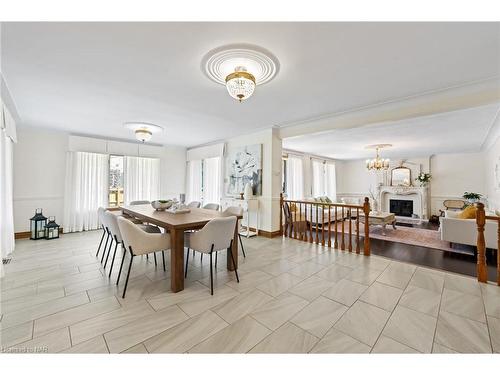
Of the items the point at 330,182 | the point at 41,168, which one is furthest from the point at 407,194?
A: the point at 41,168

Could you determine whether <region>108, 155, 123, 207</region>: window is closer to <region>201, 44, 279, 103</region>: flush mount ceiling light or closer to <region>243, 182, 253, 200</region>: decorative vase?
<region>243, 182, 253, 200</region>: decorative vase

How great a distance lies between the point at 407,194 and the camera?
8.09 meters

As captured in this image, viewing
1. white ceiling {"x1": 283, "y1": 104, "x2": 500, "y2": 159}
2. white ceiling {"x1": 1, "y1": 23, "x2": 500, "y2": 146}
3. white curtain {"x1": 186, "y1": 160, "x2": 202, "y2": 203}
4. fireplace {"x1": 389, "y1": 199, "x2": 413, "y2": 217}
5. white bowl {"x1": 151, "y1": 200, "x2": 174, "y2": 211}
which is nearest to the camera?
white ceiling {"x1": 1, "y1": 23, "x2": 500, "y2": 146}

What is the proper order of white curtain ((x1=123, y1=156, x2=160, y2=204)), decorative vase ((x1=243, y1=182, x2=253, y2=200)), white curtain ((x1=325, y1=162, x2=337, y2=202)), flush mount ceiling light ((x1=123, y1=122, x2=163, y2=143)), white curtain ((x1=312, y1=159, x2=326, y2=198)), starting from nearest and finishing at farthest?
flush mount ceiling light ((x1=123, y1=122, x2=163, y2=143)) → decorative vase ((x1=243, y1=182, x2=253, y2=200)) → white curtain ((x1=123, y1=156, x2=160, y2=204)) → white curtain ((x1=312, y1=159, x2=326, y2=198)) → white curtain ((x1=325, y1=162, x2=337, y2=202))

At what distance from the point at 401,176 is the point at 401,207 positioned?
1.24 m

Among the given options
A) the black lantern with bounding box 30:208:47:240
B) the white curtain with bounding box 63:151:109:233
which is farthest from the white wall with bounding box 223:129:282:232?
the black lantern with bounding box 30:208:47:240

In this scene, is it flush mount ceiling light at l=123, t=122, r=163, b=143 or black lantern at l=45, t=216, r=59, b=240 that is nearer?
flush mount ceiling light at l=123, t=122, r=163, b=143

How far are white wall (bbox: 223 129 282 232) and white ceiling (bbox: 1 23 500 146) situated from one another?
1.07m

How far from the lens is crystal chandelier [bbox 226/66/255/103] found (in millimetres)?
2039

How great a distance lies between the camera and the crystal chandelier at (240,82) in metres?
2.04

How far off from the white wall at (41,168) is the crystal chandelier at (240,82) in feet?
16.2

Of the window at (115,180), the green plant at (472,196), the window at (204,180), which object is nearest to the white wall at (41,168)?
the window at (115,180)

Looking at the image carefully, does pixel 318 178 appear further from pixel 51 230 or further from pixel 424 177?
pixel 51 230
